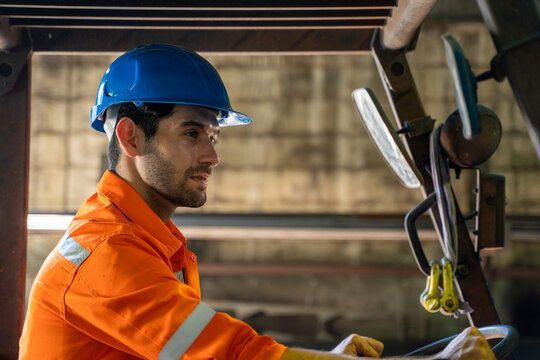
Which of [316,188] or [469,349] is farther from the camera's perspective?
[316,188]

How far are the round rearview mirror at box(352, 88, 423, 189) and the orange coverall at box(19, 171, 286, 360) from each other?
0.95m

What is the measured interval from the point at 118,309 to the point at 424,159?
1.61 meters

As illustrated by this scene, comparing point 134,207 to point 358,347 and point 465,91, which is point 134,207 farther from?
point 465,91

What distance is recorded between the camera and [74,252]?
57.5 inches

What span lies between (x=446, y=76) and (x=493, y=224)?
5249 millimetres

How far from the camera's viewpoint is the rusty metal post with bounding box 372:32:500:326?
2273mm

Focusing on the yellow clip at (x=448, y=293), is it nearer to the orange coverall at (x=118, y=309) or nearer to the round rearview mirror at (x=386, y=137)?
the round rearview mirror at (x=386, y=137)

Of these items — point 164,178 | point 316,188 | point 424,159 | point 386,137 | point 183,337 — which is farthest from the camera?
point 316,188

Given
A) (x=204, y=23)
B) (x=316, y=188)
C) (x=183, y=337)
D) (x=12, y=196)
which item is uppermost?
(x=204, y=23)

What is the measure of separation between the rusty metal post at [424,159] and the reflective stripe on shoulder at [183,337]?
4.59ft

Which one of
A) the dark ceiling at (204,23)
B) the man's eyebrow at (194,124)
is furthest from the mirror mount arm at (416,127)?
the man's eyebrow at (194,124)

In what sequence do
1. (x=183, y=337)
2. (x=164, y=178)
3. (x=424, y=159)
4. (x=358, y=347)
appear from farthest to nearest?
1. (x=424, y=159)
2. (x=164, y=178)
3. (x=358, y=347)
4. (x=183, y=337)

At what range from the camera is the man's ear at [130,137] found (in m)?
1.86

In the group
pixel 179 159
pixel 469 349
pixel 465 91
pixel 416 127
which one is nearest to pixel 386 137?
pixel 416 127
